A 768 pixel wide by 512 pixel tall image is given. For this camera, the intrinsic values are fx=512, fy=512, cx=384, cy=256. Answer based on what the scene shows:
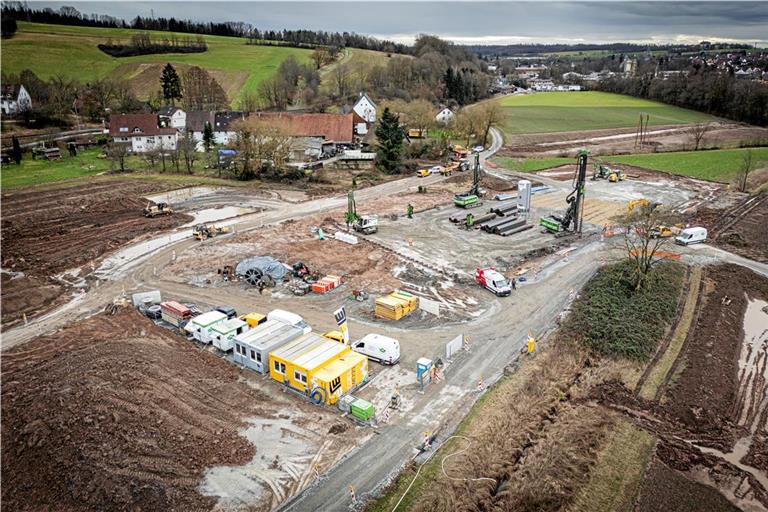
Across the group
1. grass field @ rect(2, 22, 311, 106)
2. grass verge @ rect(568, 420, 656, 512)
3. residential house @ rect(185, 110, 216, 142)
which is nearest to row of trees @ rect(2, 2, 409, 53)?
grass field @ rect(2, 22, 311, 106)

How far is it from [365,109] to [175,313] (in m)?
64.4

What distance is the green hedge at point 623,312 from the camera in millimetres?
23516

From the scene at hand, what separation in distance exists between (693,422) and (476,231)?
2269 centimetres

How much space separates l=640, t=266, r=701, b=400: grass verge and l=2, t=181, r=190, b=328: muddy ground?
97.0ft

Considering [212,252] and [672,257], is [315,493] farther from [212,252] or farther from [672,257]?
[672,257]

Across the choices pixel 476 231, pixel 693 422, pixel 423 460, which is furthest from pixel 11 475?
pixel 476 231

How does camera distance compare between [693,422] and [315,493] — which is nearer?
[315,493]

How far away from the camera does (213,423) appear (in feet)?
59.0

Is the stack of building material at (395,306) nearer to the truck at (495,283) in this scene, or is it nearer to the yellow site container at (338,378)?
the truck at (495,283)

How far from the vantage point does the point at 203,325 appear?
2348 centimetres

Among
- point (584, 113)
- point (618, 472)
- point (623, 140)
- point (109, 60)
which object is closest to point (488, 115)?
point (623, 140)

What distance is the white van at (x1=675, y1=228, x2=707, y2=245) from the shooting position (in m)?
36.4

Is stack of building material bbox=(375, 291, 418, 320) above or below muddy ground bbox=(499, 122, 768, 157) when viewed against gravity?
below

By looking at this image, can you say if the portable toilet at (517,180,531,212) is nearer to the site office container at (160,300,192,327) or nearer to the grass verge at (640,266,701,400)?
the grass verge at (640,266,701,400)
